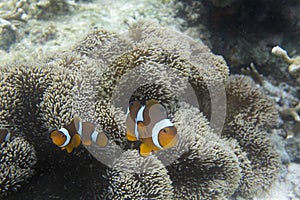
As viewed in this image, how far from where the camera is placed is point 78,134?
171cm

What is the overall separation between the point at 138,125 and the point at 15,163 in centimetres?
79

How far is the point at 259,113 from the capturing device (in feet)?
8.05

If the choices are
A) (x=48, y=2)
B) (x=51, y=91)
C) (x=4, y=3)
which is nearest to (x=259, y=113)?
(x=51, y=91)

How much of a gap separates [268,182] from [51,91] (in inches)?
73.2

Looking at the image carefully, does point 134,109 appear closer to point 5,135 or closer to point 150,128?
point 150,128

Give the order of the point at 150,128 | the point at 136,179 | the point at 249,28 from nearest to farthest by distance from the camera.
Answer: the point at 150,128 < the point at 136,179 < the point at 249,28

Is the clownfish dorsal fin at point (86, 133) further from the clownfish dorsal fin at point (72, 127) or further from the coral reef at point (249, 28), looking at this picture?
the coral reef at point (249, 28)

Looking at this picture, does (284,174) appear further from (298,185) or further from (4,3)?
(4,3)

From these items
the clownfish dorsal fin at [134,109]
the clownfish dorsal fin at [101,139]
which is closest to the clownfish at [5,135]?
the clownfish dorsal fin at [101,139]

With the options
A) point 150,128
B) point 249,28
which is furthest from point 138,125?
point 249,28

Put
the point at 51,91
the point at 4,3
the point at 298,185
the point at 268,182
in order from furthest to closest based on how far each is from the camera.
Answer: the point at 4,3, the point at 298,185, the point at 268,182, the point at 51,91

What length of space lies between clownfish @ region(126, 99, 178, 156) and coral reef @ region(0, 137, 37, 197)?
2.13 feet

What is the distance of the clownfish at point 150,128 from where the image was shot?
1.49 meters

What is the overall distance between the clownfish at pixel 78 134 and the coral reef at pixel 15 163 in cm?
25
